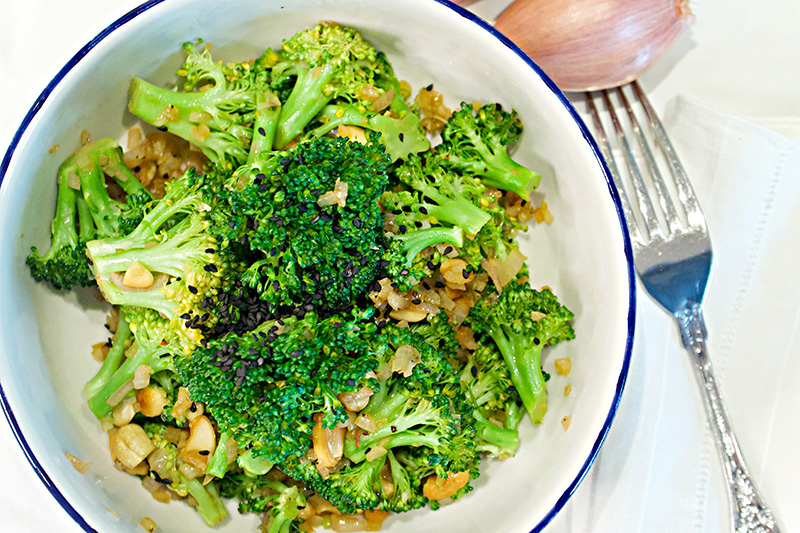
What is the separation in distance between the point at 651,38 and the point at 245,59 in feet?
4.90

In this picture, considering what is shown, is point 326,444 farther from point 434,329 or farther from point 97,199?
point 97,199

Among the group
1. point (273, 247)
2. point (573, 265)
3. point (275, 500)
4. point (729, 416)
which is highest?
point (273, 247)

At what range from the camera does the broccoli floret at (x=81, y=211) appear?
1.91m

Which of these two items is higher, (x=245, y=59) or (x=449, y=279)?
(x=245, y=59)

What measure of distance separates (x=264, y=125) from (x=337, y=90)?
0.26m

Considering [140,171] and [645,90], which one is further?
[645,90]

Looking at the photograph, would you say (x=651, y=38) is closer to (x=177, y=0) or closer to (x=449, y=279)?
(x=449, y=279)

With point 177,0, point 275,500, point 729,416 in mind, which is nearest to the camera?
point 177,0

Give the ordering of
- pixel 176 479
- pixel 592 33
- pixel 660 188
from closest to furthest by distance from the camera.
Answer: pixel 176 479, pixel 592 33, pixel 660 188

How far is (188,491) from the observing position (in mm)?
1975

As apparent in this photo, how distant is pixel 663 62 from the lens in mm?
2420

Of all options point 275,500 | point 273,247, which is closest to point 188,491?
point 275,500

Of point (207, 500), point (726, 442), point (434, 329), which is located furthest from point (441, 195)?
point (726, 442)

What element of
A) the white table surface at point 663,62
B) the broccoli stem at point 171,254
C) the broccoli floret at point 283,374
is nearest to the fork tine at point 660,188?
the white table surface at point 663,62
